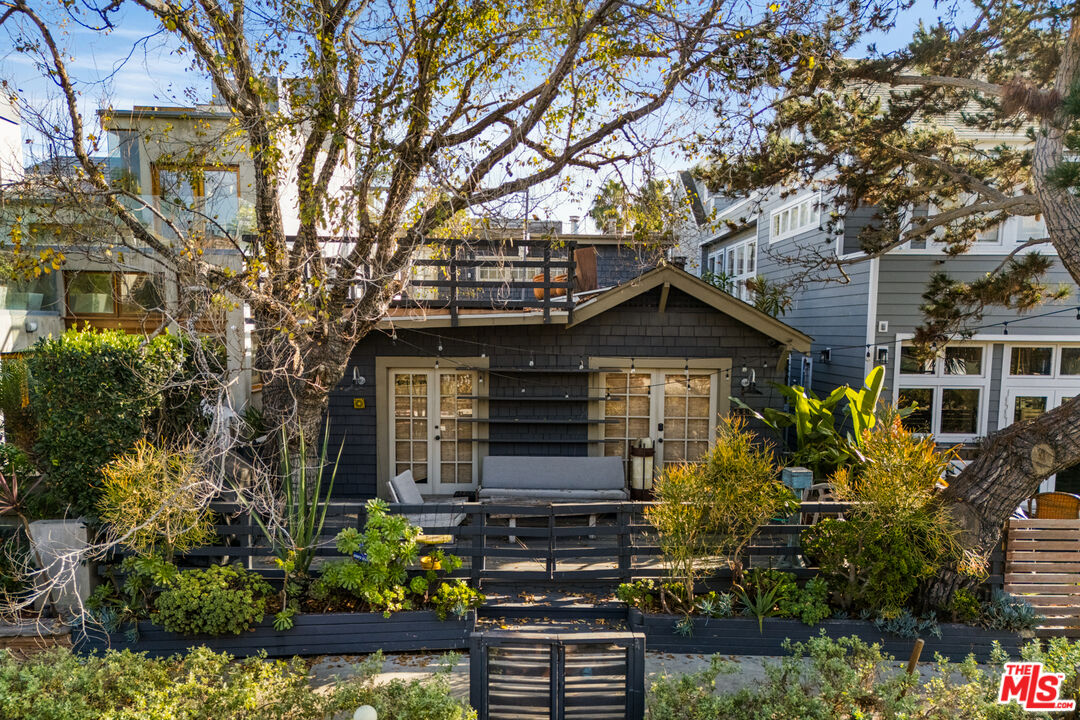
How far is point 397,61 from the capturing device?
18.6ft

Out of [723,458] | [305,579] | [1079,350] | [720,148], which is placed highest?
[720,148]

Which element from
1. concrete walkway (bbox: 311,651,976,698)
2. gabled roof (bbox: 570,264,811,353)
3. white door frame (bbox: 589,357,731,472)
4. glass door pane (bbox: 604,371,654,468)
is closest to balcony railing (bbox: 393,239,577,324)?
gabled roof (bbox: 570,264,811,353)

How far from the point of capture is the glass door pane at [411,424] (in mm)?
8914

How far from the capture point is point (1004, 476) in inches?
201

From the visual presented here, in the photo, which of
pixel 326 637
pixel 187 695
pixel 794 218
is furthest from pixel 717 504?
pixel 794 218

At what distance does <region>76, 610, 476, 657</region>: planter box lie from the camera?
193 inches

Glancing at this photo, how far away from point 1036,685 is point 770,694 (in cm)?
142

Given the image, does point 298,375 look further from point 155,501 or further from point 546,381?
point 546,381

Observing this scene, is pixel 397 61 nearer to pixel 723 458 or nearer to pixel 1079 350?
pixel 723 458

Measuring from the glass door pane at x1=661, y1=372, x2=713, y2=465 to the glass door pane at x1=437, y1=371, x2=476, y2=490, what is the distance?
2.89 m

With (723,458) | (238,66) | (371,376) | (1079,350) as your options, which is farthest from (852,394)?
(238,66)

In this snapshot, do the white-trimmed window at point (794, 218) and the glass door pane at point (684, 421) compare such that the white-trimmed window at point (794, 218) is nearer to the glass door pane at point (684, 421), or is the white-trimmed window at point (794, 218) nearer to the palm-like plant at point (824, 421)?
the palm-like plant at point (824, 421)

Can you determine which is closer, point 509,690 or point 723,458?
point 509,690

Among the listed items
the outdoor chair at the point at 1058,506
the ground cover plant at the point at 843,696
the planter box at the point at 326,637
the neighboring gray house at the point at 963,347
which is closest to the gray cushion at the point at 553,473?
the planter box at the point at 326,637
